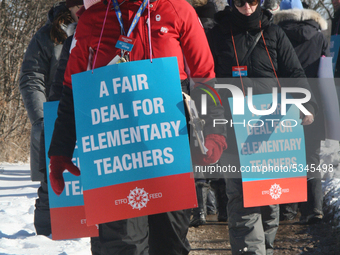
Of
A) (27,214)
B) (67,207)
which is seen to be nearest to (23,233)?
(27,214)

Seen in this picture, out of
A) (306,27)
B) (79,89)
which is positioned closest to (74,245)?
(79,89)

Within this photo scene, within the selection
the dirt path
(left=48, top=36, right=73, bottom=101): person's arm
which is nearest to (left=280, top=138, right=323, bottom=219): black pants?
Result: the dirt path

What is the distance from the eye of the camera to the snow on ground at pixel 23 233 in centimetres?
343

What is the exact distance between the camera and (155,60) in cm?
207

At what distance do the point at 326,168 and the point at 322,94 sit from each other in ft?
5.60

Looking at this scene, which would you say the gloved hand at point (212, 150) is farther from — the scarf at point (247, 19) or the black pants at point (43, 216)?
the black pants at point (43, 216)

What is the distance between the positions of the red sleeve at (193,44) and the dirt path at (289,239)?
80.1 inches

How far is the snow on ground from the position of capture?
3.43 metres

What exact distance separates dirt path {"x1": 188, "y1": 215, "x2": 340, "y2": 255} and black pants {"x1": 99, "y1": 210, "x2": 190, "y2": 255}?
155 cm

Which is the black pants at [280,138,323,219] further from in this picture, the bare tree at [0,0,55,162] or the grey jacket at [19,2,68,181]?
the bare tree at [0,0,55,162]

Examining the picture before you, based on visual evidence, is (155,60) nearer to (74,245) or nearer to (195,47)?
(195,47)

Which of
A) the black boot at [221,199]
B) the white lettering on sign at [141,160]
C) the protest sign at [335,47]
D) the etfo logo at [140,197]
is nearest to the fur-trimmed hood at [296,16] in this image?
the protest sign at [335,47]

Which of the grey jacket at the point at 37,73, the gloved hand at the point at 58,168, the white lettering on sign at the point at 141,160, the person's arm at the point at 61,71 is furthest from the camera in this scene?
the grey jacket at the point at 37,73

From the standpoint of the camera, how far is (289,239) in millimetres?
4070
